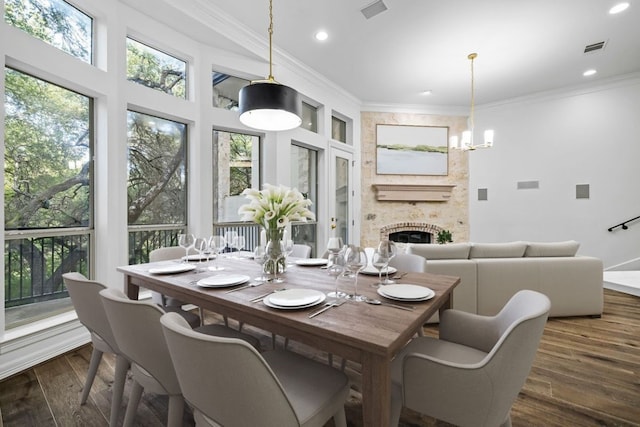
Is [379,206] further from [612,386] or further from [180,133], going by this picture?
[612,386]

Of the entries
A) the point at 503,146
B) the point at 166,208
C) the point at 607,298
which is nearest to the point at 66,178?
the point at 166,208

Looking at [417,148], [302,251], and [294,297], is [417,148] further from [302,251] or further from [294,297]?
[294,297]

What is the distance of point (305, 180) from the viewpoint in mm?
4844

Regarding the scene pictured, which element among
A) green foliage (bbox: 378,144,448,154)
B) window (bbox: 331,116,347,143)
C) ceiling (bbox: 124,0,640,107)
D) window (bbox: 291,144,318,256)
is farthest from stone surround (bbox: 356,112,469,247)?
window (bbox: 291,144,318,256)

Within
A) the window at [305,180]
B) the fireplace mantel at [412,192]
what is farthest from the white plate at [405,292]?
the fireplace mantel at [412,192]

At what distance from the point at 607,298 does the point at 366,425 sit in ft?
14.5

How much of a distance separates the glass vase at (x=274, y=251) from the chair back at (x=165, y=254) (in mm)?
1208

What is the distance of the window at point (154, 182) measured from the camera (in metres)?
3.00

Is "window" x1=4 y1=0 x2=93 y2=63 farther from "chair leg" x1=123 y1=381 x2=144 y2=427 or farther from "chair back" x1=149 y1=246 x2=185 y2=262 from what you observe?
"chair leg" x1=123 y1=381 x2=144 y2=427

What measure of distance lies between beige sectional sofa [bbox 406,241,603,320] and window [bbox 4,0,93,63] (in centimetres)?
356

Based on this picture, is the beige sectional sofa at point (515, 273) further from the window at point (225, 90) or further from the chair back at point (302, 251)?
the window at point (225, 90)

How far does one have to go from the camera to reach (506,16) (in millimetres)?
3203

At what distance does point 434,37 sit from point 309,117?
2138 mm

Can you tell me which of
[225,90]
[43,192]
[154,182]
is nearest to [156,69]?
[225,90]
